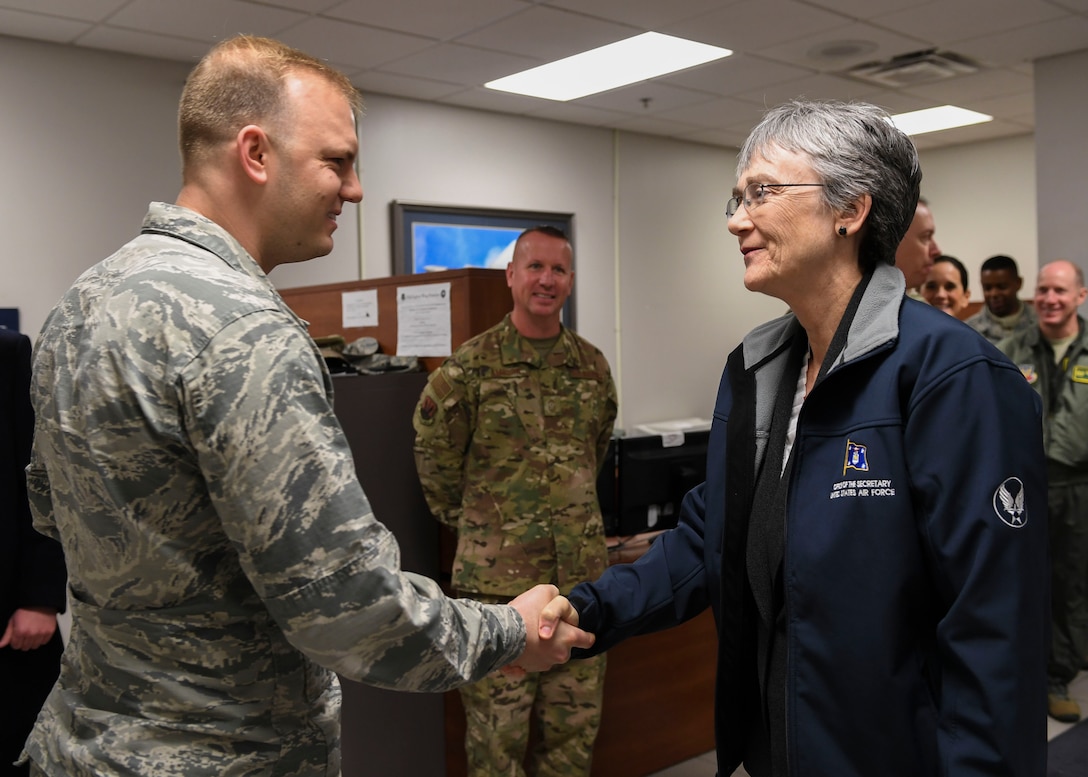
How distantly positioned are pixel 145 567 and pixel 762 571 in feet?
2.85

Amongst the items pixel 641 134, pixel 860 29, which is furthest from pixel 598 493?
pixel 641 134

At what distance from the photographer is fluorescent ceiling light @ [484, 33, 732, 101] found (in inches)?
194

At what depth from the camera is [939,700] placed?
1.30m

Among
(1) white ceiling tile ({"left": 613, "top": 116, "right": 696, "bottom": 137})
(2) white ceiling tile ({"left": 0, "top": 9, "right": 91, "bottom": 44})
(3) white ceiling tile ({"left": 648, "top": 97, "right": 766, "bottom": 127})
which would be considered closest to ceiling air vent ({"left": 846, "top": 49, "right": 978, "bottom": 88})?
(3) white ceiling tile ({"left": 648, "top": 97, "right": 766, "bottom": 127})

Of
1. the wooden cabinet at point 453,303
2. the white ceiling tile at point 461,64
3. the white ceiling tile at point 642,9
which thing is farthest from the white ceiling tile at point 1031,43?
the wooden cabinet at point 453,303

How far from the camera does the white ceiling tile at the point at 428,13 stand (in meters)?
4.07

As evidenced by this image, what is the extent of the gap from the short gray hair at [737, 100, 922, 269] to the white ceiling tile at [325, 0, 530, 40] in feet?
9.69

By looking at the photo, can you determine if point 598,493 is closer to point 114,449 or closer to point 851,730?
point 851,730

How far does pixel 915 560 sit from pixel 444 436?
170 centimetres

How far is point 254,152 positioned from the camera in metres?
1.29

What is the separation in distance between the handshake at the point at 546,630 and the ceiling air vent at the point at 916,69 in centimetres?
453

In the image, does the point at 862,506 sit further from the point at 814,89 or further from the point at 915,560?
the point at 814,89

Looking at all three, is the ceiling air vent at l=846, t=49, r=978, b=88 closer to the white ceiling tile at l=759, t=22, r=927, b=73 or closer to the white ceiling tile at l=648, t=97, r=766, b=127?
the white ceiling tile at l=759, t=22, r=927, b=73

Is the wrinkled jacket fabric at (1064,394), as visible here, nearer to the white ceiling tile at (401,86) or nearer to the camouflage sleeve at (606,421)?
the camouflage sleeve at (606,421)
